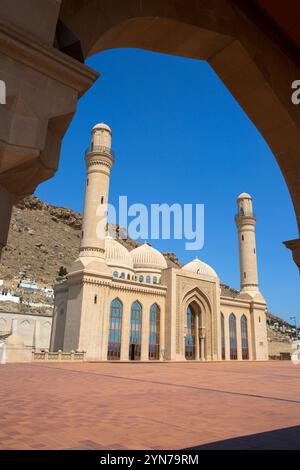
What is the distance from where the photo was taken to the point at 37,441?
3312 mm

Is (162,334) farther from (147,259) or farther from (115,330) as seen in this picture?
(147,259)

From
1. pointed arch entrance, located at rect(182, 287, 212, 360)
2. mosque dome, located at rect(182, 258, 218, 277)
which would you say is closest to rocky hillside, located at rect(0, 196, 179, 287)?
mosque dome, located at rect(182, 258, 218, 277)

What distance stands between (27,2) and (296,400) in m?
7.08

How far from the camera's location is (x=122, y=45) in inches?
112

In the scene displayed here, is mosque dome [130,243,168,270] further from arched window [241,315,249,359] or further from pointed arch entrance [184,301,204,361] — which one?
arched window [241,315,249,359]

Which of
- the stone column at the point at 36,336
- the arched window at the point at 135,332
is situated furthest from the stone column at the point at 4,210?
the stone column at the point at 36,336

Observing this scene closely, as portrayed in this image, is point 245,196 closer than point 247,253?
No

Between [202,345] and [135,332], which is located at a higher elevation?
[135,332]

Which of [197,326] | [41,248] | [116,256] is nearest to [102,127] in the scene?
[116,256]

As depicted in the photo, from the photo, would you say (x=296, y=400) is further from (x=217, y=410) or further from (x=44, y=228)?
(x=44, y=228)

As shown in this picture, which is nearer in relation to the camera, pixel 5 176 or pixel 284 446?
pixel 5 176

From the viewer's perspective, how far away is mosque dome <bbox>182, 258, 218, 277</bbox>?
41.6m

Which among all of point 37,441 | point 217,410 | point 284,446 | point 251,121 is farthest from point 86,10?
point 217,410

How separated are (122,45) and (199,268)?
39719 millimetres
